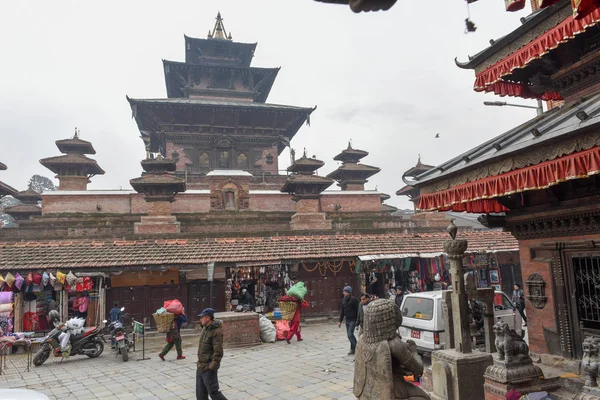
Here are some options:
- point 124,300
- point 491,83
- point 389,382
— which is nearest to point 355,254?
point 124,300

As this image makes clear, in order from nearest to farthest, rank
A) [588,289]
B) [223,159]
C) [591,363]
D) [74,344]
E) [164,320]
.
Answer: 1. [591,363]
2. [588,289]
3. [164,320]
4. [74,344]
5. [223,159]

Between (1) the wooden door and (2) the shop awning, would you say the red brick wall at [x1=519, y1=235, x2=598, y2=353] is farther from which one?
(1) the wooden door

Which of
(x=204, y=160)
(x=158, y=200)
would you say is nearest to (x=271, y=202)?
(x=204, y=160)

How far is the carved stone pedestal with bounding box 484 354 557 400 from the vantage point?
4656 mm

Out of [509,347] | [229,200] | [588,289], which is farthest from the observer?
[229,200]

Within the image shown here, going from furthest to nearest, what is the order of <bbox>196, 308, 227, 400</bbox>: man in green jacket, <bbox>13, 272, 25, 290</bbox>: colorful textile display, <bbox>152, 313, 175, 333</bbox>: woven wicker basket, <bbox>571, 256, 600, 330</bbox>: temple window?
1. <bbox>13, 272, 25, 290</bbox>: colorful textile display
2. <bbox>152, 313, 175, 333</bbox>: woven wicker basket
3. <bbox>196, 308, 227, 400</bbox>: man in green jacket
4. <bbox>571, 256, 600, 330</bbox>: temple window

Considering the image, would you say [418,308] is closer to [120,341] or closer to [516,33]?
[516,33]

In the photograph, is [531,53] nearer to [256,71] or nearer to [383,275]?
[383,275]

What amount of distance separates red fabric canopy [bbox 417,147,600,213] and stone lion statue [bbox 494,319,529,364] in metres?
1.69

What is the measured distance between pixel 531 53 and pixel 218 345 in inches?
241

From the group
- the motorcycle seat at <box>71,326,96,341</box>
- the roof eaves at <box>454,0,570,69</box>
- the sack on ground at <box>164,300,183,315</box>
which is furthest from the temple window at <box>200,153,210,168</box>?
the roof eaves at <box>454,0,570,69</box>

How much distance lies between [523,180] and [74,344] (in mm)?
11259

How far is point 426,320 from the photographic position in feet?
27.3

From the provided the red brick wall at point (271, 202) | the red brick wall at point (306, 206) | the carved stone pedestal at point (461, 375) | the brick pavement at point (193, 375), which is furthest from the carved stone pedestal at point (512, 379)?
the red brick wall at point (271, 202)
